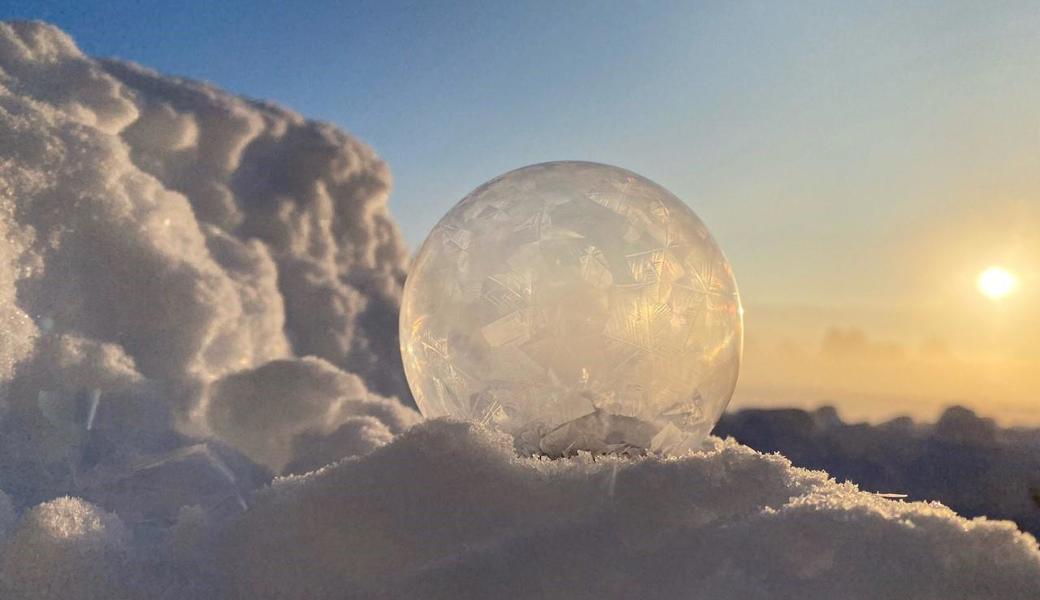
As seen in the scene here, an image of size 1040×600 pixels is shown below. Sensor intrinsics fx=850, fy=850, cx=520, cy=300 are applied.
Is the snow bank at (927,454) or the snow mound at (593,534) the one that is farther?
the snow bank at (927,454)

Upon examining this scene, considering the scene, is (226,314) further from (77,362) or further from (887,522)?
(887,522)

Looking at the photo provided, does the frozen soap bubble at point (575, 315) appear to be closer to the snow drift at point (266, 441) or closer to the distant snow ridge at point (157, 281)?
the snow drift at point (266, 441)

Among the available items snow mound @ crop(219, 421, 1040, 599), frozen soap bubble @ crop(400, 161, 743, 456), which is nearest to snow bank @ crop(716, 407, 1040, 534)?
frozen soap bubble @ crop(400, 161, 743, 456)

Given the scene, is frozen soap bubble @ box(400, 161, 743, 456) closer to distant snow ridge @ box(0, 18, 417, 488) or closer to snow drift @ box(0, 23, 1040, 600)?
snow drift @ box(0, 23, 1040, 600)

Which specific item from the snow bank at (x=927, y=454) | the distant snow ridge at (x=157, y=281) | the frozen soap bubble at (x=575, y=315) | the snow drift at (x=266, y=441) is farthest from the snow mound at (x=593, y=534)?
the snow bank at (x=927, y=454)

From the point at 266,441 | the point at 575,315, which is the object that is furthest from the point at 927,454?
the point at 266,441

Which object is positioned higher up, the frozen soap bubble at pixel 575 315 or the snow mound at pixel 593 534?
the frozen soap bubble at pixel 575 315
